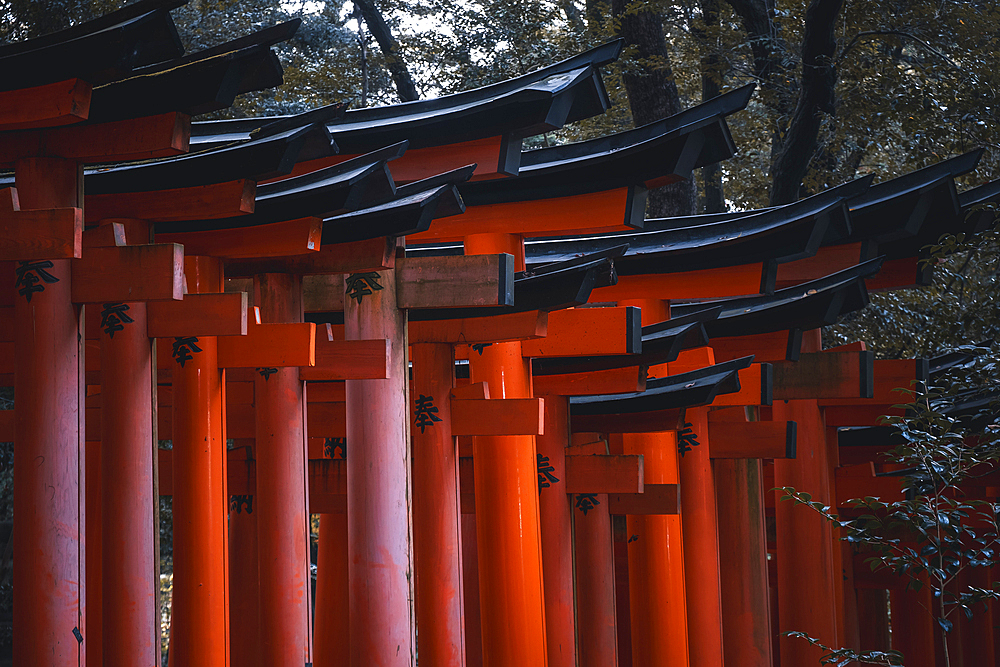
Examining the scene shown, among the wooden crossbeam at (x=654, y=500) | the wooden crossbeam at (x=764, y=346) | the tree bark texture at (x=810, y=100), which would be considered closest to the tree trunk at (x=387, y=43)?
the tree bark texture at (x=810, y=100)

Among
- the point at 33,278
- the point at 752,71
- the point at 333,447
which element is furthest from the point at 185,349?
the point at 752,71

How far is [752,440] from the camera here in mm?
8875

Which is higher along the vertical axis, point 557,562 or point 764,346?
point 764,346

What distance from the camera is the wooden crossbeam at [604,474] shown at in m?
7.60

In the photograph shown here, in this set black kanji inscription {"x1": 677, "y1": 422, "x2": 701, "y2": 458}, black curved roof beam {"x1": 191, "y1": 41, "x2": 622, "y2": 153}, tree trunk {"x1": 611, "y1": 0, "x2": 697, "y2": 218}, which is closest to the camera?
black curved roof beam {"x1": 191, "y1": 41, "x2": 622, "y2": 153}

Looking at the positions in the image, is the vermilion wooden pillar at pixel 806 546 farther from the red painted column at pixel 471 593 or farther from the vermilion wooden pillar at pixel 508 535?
the vermilion wooden pillar at pixel 508 535

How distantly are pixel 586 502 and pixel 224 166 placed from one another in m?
4.52

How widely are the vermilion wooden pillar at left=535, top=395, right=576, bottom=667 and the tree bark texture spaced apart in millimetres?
5983

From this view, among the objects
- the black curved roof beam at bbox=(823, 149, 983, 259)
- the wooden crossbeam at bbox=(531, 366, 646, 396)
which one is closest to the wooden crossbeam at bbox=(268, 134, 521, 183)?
the wooden crossbeam at bbox=(531, 366, 646, 396)

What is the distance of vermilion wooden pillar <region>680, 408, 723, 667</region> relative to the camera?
8953 mm

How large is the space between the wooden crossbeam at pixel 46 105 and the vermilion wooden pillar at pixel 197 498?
5.32 ft

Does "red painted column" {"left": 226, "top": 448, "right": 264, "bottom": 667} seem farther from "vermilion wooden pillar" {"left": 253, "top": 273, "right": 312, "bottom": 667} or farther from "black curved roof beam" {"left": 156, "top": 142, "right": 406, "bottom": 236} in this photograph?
"black curved roof beam" {"left": 156, "top": 142, "right": 406, "bottom": 236}

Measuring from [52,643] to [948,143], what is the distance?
1038 cm

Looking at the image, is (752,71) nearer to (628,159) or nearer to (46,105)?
(628,159)
